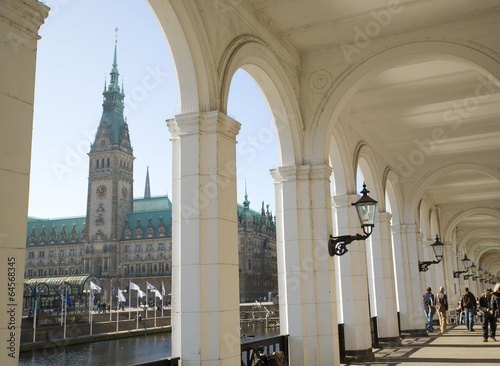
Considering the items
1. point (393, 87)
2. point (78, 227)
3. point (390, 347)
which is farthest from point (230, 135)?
point (78, 227)

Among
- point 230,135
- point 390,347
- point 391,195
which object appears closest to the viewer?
point 230,135

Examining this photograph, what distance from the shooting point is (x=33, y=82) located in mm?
3533

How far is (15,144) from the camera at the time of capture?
131 inches

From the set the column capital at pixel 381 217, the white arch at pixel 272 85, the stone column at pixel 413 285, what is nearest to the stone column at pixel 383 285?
the column capital at pixel 381 217

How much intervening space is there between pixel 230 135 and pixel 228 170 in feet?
1.42

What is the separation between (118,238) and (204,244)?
93.3 metres

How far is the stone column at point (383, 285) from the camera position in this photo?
1254cm

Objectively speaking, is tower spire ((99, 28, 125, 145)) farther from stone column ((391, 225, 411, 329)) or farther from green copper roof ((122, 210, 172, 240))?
stone column ((391, 225, 411, 329))

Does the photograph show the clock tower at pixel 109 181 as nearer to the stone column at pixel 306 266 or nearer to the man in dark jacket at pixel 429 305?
the man in dark jacket at pixel 429 305

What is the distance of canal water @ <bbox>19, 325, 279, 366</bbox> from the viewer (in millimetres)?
28297

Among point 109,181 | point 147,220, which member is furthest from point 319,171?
point 147,220

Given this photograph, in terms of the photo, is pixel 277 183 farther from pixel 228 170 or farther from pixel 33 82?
pixel 33 82

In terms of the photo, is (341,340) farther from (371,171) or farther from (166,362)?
(166,362)

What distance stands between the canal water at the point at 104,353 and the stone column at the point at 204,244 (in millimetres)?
23434
